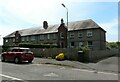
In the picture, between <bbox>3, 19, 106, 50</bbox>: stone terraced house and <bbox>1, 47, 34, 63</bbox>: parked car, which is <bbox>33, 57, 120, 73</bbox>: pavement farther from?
<bbox>3, 19, 106, 50</bbox>: stone terraced house

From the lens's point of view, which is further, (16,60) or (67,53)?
(67,53)

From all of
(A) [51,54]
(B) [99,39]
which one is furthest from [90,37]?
(A) [51,54]

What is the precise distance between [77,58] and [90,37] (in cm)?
2148

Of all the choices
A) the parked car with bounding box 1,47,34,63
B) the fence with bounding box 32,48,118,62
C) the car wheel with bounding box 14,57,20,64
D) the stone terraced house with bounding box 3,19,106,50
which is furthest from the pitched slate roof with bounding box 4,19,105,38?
the car wheel with bounding box 14,57,20,64

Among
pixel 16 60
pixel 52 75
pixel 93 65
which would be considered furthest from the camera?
pixel 16 60

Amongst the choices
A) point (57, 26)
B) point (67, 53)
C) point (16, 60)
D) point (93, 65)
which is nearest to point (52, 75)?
point (93, 65)

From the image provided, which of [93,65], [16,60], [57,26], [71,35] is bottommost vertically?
[93,65]

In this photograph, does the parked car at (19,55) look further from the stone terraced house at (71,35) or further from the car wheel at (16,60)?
the stone terraced house at (71,35)

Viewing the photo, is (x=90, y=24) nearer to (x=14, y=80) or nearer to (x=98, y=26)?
(x=98, y=26)

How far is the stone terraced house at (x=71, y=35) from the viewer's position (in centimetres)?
4534

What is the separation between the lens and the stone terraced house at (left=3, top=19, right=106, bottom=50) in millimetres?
45344

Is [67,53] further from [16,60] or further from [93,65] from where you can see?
[16,60]

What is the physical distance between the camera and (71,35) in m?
49.6

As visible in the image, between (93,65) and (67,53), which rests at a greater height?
(67,53)
